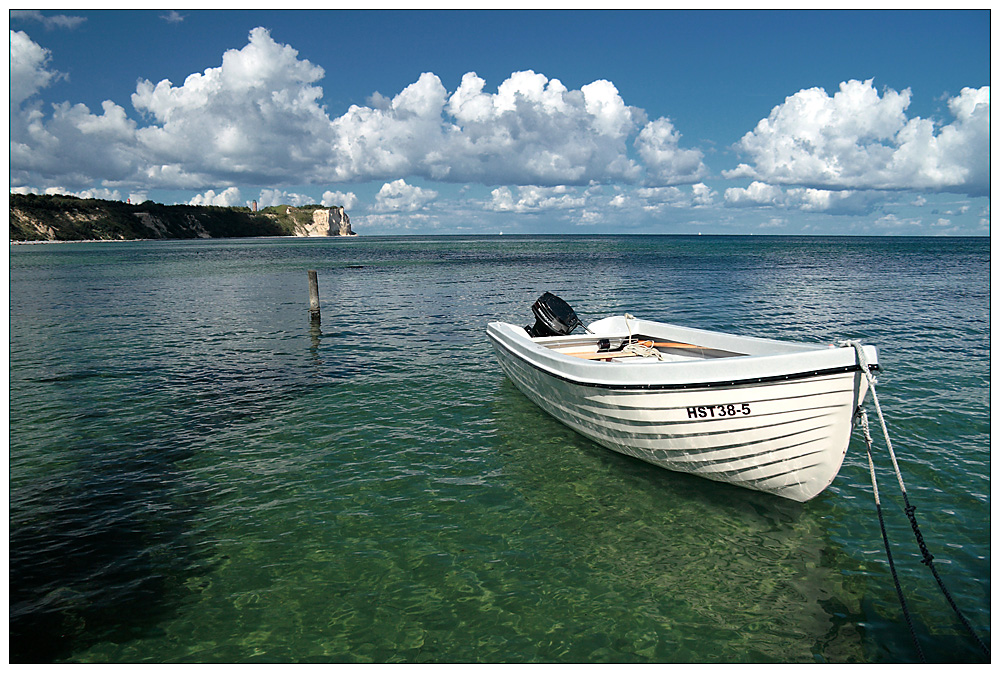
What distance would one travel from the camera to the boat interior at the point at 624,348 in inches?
415

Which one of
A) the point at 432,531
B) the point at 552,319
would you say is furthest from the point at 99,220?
the point at 432,531

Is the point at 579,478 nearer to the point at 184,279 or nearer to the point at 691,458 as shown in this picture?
the point at 691,458

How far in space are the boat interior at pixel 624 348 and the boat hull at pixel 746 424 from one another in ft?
9.47

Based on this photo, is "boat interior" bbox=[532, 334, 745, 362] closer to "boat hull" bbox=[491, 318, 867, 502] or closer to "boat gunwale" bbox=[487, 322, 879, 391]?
"boat gunwale" bbox=[487, 322, 879, 391]

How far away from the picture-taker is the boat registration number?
21.9 feet

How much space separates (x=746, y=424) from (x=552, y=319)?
20.0 ft

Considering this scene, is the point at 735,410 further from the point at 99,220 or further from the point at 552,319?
the point at 99,220

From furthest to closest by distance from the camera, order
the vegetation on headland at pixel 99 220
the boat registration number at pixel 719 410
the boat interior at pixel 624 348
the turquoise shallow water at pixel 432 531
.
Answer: the vegetation on headland at pixel 99 220 < the boat interior at pixel 624 348 < the boat registration number at pixel 719 410 < the turquoise shallow water at pixel 432 531

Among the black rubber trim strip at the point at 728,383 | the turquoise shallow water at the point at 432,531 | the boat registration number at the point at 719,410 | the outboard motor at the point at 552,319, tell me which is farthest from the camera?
the outboard motor at the point at 552,319

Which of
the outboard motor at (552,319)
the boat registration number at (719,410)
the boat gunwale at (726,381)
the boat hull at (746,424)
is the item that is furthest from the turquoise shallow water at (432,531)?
the outboard motor at (552,319)

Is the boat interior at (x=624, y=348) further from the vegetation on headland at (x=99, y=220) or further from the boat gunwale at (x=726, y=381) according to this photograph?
the vegetation on headland at (x=99, y=220)

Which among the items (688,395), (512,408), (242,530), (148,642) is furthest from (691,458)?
(148,642)

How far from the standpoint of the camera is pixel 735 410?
22.0ft

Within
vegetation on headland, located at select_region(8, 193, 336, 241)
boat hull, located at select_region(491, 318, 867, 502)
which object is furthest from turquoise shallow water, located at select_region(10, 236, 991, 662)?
vegetation on headland, located at select_region(8, 193, 336, 241)
